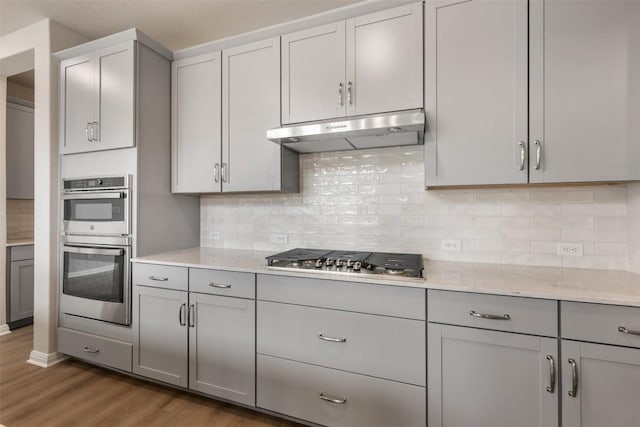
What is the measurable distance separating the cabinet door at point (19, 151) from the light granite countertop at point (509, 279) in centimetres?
249

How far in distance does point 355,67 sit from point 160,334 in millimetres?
2259

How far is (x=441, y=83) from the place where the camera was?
6.01 ft

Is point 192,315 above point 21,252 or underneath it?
A: underneath

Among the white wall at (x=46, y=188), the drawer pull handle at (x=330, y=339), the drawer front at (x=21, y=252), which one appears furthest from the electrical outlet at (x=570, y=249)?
the drawer front at (x=21, y=252)

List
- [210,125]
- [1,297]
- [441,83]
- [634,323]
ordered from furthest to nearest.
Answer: [1,297], [210,125], [441,83], [634,323]

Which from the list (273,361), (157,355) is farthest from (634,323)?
(157,355)

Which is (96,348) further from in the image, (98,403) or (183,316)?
(183,316)

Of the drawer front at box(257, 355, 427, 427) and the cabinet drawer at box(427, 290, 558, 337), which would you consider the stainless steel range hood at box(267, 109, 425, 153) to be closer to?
the cabinet drawer at box(427, 290, 558, 337)

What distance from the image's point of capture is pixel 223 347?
1975 mm

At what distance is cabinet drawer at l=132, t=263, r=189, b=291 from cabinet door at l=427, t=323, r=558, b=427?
62.7 inches

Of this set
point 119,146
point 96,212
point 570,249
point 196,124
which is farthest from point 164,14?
point 570,249

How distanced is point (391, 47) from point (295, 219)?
142 cm

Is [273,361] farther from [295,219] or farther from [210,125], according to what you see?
[210,125]

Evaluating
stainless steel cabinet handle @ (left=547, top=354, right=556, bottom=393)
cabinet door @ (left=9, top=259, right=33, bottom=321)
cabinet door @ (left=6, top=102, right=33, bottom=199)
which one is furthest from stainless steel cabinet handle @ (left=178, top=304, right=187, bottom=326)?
cabinet door @ (left=6, top=102, right=33, bottom=199)
